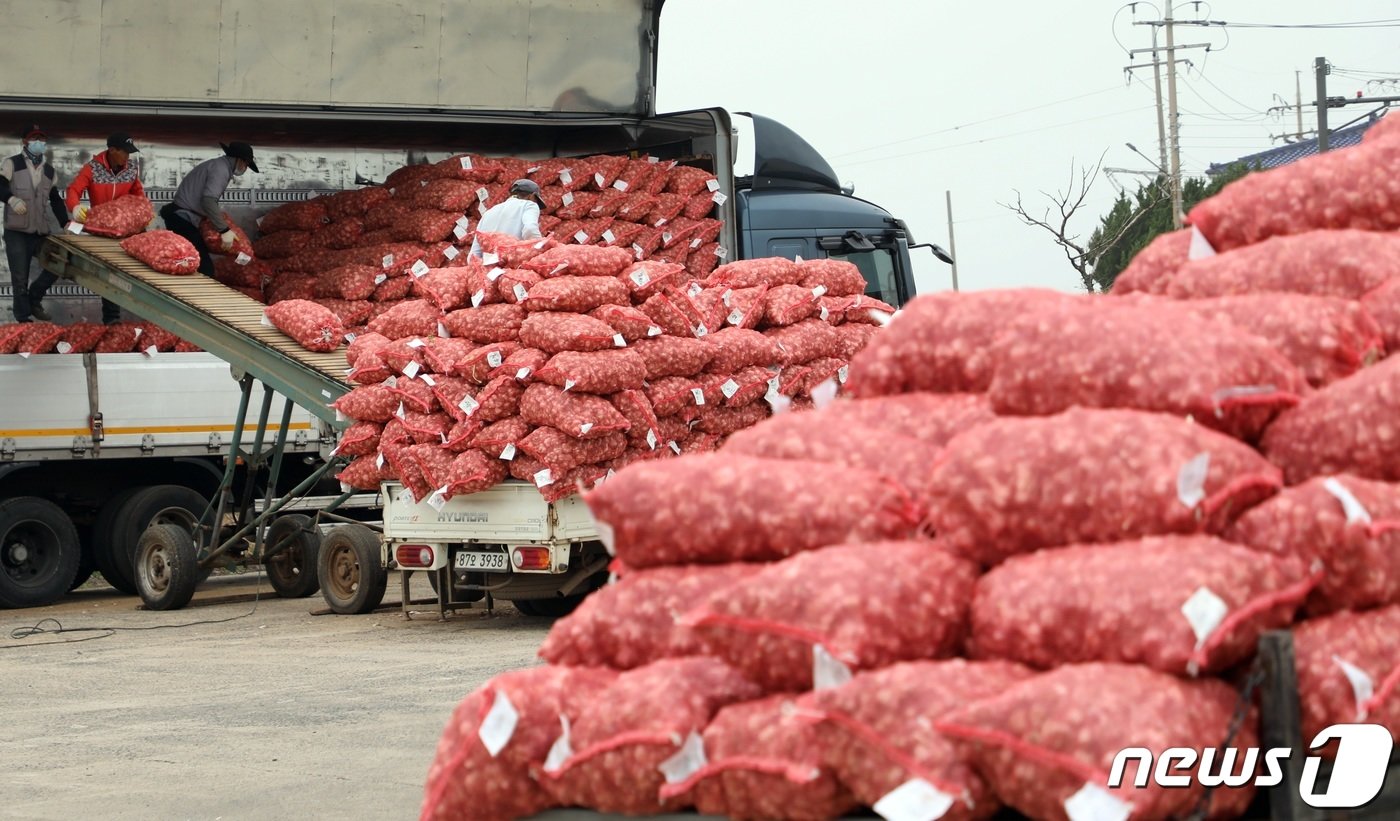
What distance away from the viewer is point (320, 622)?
14125mm

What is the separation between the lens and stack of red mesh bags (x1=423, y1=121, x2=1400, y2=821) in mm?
3764

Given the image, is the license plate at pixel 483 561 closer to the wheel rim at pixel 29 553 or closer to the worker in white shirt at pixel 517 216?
the worker in white shirt at pixel 517 216

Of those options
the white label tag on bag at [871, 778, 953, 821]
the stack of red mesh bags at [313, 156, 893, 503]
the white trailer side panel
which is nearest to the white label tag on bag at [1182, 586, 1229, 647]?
the white label tag on bag at [871, 778, 953, 821]

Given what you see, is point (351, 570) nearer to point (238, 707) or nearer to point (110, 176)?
point (110, 176)

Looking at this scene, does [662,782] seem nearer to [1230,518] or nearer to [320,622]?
[1230,518]

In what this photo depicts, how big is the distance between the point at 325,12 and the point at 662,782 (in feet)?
40.5

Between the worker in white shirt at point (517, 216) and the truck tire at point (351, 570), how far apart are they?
7.92 ft

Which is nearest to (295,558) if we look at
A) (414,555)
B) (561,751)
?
(414,555)

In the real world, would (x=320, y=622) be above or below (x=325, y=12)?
below

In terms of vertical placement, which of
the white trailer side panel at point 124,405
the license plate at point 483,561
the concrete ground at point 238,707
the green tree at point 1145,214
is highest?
the green tree at point 1145,214

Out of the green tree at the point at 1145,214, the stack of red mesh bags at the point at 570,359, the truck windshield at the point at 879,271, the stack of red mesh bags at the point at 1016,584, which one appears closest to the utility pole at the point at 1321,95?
the green tree at the point at 1145,214

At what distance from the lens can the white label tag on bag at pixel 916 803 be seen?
12.4 ft

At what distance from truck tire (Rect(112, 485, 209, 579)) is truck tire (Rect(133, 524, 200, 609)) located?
44 centimetres

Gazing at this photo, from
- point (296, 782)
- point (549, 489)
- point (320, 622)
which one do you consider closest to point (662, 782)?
point (296, 782)
